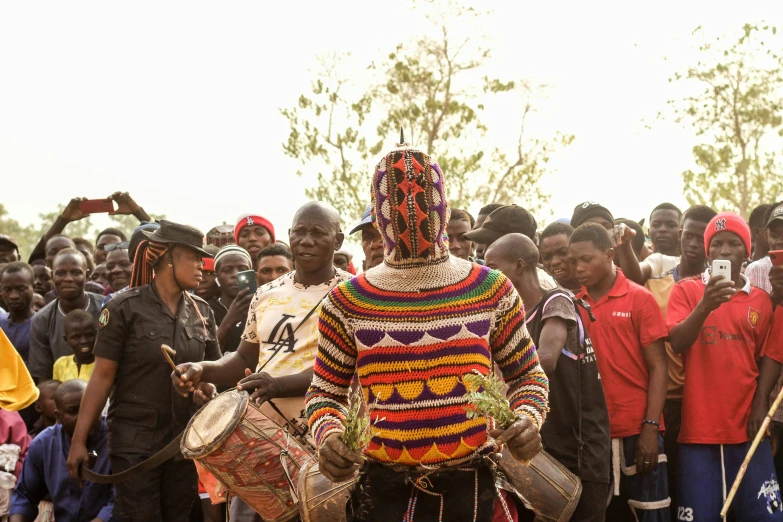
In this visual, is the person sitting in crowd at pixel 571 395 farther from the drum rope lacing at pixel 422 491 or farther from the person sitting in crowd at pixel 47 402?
the person sitting in crowd at pixel 47 402

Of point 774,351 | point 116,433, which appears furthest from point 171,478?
point 774,351

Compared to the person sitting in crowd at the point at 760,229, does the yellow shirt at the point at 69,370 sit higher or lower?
lower

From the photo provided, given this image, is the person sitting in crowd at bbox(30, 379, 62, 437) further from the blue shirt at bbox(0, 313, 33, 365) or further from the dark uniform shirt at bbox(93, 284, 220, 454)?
the dark uniform shirt at bbox(93, 284, 220, 454)

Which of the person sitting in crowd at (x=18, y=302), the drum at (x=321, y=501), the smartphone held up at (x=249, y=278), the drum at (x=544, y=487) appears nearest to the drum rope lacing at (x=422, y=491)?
the drum at (x=321, y=501)

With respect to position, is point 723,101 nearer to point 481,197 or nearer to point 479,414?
point 481,197

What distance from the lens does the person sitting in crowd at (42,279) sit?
10.6 metres

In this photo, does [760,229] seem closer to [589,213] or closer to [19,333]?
[589,213]

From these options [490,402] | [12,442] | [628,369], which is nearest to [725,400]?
[628,369]

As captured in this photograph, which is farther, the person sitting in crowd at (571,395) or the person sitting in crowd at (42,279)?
the person sitting in crowd at (42,279)

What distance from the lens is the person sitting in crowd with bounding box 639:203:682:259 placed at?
317 inches

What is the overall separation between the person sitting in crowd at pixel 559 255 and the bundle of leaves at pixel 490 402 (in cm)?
305

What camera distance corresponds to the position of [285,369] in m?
5.04

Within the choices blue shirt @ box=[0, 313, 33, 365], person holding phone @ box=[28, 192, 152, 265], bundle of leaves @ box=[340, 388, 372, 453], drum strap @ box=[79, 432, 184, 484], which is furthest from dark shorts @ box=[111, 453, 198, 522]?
person holding phone @ box=[28, 192, 152, 265]

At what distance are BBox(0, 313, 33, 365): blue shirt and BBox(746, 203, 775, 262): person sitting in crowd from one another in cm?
621
